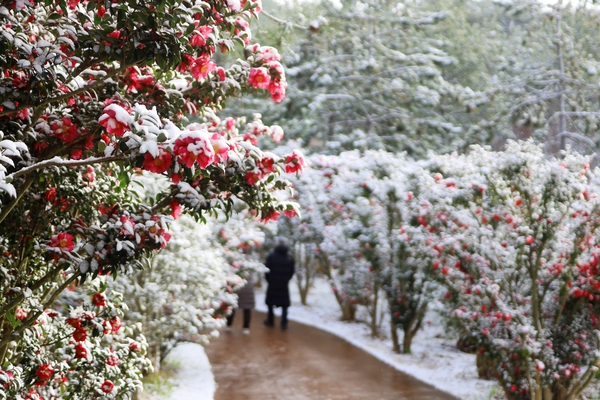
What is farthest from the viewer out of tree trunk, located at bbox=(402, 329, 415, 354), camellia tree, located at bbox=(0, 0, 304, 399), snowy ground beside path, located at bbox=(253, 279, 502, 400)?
tree trunk, located at bbox=(402, 329, 415, 354)

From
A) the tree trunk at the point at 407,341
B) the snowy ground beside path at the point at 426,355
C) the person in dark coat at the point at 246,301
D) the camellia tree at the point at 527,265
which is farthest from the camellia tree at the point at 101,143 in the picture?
the person in dark coat at the point at 246,301

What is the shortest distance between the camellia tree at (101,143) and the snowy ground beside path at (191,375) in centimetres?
335

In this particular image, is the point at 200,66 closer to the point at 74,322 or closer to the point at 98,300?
the point at 98,300

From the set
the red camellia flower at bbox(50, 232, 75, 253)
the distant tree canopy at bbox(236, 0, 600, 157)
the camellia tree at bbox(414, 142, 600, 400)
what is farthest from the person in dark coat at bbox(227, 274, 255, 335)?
the red camellia flower at bbox(50, 232, 75, 253)

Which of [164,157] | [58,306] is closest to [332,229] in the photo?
[58,306]

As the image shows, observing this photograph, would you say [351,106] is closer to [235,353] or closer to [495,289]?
[235,353]

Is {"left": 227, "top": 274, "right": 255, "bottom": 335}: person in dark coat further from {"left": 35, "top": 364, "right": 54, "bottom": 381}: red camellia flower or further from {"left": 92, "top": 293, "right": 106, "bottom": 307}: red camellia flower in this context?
{"left": 35, "top": 364, "right": 54, "bottom": 381}: red camellia flower

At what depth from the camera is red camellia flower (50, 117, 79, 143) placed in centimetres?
348

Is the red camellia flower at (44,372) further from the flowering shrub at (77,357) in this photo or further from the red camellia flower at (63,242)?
the red camellia flower at (63,242)

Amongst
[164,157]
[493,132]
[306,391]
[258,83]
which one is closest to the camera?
[164,157]

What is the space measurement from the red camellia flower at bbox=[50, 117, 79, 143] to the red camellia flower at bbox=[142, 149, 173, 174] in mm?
1026

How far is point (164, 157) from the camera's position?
265 centimetres

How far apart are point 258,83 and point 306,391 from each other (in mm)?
4853

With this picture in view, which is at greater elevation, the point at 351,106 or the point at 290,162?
the point at 351,106
